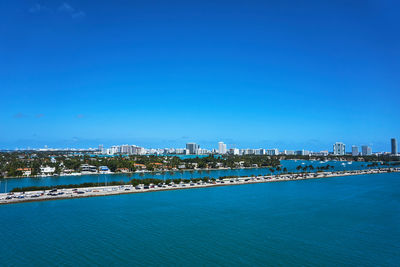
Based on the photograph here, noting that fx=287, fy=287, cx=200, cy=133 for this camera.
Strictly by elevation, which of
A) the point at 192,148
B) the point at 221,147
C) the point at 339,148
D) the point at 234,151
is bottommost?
the point at 234,151

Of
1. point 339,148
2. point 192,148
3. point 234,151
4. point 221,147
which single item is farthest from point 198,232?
point 339,148

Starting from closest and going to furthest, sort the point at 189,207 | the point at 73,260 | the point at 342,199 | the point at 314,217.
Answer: the point at 73,260, the point at 314,217, the point at 189,207, the point at 342,199

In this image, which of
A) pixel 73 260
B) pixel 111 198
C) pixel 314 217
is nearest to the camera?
pixel 73 260

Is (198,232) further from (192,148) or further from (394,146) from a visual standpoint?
(394,146)

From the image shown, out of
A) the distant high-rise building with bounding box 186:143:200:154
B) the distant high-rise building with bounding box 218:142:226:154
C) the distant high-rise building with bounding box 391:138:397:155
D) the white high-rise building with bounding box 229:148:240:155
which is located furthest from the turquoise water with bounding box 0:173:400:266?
the distant high-rise building with bounding box 391:138:397:155

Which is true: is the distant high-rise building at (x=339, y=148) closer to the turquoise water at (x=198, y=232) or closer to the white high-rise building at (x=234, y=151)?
the white high-rise building at (x=234, y=151)

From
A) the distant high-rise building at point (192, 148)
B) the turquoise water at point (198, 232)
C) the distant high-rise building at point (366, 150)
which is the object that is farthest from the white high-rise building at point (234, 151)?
the turquoise water at point (198, 232)

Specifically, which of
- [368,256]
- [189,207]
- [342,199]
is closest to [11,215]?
[189,207]

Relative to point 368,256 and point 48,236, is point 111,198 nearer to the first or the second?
point 48,236

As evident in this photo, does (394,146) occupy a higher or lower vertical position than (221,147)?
lower

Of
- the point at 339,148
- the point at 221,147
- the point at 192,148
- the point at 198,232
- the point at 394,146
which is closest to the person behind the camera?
the point at 198,232
